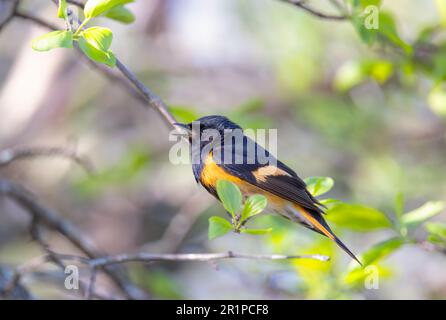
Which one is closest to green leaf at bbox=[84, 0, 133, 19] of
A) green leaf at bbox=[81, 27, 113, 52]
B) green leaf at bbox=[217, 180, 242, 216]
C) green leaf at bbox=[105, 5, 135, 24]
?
green leaf at bbox=[81, 27, 113, 52]

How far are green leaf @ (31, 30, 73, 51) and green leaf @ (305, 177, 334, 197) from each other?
1065 millimetres

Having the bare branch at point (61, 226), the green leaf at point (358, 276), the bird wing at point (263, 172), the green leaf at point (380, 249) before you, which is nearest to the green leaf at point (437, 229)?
the green leaf at point (380, 249)

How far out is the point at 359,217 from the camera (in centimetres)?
271

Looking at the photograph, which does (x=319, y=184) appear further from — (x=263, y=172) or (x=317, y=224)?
(x=263, y=172)

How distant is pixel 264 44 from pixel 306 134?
1.13 meters

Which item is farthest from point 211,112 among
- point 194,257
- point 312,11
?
point 194,257

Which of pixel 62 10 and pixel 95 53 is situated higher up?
pixel 62 10

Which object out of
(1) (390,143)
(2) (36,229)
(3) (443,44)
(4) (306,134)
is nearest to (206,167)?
→ (2) (36,229)

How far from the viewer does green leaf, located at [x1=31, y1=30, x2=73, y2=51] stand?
1874 mm

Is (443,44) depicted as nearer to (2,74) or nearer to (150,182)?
(150,182)

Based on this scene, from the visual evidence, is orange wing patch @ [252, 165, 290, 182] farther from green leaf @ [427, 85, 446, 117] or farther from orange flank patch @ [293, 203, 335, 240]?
green leaf @ [427, 85, 446, 117]

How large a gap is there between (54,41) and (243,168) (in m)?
1.50

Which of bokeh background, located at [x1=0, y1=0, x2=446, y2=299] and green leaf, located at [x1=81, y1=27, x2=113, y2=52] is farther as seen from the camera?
bokeh background, located at [x1=0, y1=0, x2=446, y2=299]

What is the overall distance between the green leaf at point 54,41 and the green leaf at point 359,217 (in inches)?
53.8
